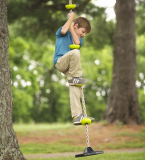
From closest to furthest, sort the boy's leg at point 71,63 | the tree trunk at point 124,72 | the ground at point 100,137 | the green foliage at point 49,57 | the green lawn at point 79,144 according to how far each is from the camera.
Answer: the boy's leg at point 71,63 < the green lawn at point 79,144 < the ground at point 100,137 < the tree trunk at point 124,72 < the green foliage at point 49,57

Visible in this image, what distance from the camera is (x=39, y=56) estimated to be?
65.4 feet

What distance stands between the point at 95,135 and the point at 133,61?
2889mm

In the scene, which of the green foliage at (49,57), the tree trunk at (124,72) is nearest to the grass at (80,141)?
the tree trunk at (124,72)

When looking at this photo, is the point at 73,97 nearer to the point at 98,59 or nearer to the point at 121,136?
the point at 121,136

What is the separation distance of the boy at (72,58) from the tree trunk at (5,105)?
834 mm

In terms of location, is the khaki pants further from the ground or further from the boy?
the ground

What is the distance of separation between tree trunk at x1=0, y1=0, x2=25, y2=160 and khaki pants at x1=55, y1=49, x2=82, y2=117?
2.87 ft

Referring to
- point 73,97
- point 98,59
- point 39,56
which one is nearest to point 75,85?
point 73,97

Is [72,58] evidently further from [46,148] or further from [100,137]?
[100,137]

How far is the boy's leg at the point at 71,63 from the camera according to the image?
3990 millimetres

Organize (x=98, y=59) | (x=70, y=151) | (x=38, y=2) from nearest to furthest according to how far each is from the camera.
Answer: (x=70, y=151) → (x=38, y=2) → (x=98, y=59)

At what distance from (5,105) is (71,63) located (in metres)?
1.20

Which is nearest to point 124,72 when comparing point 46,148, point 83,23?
Result: point 46,148

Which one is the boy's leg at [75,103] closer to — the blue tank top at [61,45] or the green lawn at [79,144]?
the blue tank top at [61,45]
